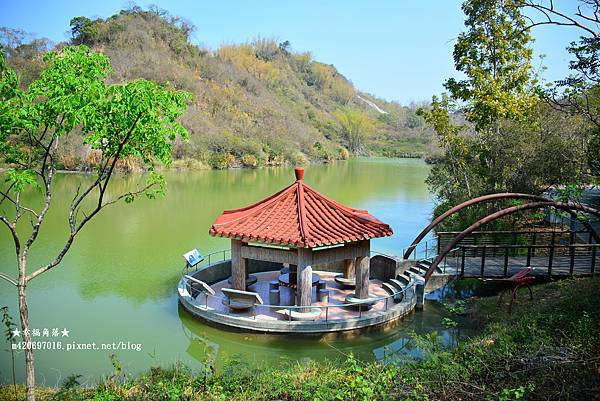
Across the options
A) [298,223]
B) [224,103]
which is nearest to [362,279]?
[298,223]

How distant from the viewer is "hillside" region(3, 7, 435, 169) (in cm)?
5019

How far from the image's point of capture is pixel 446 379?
5.37 m

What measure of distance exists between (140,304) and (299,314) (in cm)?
387

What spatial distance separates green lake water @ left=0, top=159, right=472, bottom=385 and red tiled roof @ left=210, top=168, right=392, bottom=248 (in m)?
1.82

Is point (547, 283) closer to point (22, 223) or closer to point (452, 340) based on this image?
point (452, 340)

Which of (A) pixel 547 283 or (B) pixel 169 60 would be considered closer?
(A) pixel 547 283

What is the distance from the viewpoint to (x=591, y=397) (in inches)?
183

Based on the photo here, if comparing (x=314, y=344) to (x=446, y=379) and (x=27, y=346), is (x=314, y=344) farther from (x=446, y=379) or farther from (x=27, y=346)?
(x=27, y=346)

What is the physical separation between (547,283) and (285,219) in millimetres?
6061

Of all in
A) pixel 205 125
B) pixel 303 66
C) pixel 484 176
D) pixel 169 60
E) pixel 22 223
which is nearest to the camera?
pixel 484 176

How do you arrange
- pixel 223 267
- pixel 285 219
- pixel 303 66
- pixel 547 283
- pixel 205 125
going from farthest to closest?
pixel 303 66
pixel 205 125
pixel 223 267
pixel 547 283
pixel 285 219

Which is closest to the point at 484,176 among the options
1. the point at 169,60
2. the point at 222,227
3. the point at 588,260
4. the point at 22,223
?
the point at 588,260

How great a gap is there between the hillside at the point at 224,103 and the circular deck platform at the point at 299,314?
883 inches

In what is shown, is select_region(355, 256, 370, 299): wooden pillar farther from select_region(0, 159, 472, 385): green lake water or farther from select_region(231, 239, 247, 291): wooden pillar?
select_region(231, 239, 247, 291): wooden pillar
